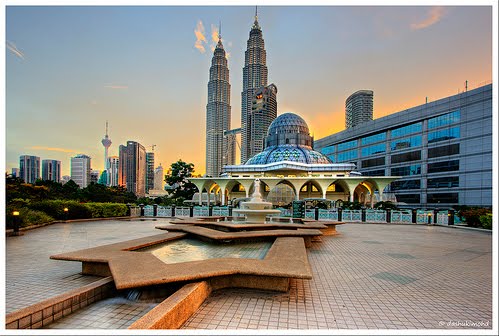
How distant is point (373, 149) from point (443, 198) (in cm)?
1997

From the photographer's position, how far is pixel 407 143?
192 ft

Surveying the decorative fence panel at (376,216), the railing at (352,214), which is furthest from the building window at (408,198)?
the decorative fence panel at (376,216)

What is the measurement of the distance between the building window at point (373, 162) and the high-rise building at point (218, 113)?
114 meters

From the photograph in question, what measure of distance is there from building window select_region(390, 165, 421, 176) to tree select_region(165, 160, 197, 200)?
44.5m

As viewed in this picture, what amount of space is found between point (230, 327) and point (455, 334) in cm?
328

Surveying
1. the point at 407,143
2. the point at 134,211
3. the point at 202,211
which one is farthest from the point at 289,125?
the point at 134,211

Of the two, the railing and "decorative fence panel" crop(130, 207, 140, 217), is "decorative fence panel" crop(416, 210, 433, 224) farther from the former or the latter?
"decorative fence panel" crop(130, 207, 140, 217)

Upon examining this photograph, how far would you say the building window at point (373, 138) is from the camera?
212 feet

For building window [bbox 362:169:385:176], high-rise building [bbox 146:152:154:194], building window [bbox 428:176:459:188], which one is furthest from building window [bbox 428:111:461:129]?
high-rise building [bbox 146:152:154:194]

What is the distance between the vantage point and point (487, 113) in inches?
1732

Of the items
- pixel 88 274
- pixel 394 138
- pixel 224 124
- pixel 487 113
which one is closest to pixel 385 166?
pixel 394 138

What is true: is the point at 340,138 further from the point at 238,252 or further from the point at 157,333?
the point at 157,333

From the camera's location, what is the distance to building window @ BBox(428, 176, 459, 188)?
160 ft

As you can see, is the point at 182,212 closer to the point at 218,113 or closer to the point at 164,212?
the point at 164,212
